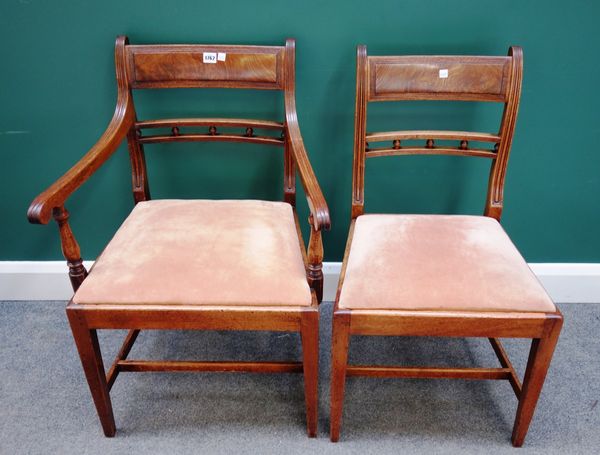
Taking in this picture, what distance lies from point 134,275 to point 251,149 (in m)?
0.63

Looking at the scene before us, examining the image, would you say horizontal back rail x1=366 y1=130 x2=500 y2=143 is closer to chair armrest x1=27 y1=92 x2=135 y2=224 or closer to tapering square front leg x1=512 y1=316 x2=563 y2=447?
tapering square front leg x1=512 y1=316 x2=563 y2=447

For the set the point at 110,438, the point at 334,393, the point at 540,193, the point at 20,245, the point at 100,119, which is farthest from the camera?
the point at 20,245

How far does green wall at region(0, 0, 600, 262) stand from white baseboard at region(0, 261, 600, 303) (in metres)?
0.04

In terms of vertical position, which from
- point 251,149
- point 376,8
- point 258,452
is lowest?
point 258,452

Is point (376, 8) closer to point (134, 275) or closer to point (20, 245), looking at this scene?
point (134, 275)

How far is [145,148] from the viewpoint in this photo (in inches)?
65.1

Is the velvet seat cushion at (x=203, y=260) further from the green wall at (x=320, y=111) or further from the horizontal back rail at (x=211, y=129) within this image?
the green wall at (x=320, y=111)

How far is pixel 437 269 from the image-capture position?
48.4 inches

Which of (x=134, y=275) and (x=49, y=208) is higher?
(x=49, y=208)

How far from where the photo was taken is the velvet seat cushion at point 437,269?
3.79 feet

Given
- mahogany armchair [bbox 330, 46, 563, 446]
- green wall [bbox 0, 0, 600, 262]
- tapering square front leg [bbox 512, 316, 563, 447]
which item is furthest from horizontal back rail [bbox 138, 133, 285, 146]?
tapering square front leg [bbox 512, 316, 563, 447]

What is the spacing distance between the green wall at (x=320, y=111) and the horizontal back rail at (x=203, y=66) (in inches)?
3.9

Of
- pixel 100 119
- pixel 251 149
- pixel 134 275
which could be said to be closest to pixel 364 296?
pixel 134 275

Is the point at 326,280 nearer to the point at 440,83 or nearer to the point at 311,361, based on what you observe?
the point at 311,361
